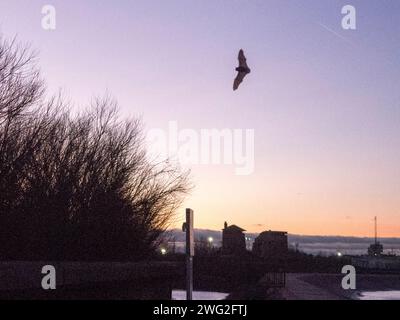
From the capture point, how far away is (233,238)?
240 feet

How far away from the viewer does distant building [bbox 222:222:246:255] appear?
72.7 meters

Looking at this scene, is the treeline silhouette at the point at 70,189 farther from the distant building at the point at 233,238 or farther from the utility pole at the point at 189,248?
the distant building at the point at 233,238

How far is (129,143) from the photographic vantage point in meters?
25.5

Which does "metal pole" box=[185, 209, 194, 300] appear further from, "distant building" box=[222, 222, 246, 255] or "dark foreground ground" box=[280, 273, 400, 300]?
"distant building" box=[222, 222, 246, 255]

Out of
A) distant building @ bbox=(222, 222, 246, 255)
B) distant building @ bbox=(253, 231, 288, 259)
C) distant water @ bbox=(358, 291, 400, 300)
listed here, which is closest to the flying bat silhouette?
distant water @ bbox=(358, 291, 400, 300)

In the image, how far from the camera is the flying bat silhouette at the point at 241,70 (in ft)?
32.4

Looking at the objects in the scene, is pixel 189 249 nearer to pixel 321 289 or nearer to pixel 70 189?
pixel 70 189

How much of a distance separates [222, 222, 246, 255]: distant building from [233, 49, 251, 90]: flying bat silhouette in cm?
6313

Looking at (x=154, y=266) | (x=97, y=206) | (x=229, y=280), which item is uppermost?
(x=97, y=206)

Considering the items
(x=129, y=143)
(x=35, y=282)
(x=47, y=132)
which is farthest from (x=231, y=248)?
(x=35, y=282)

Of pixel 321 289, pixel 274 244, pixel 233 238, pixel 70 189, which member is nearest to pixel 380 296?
pixel 321 289

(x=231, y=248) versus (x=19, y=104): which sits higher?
(x=19, y=104)
